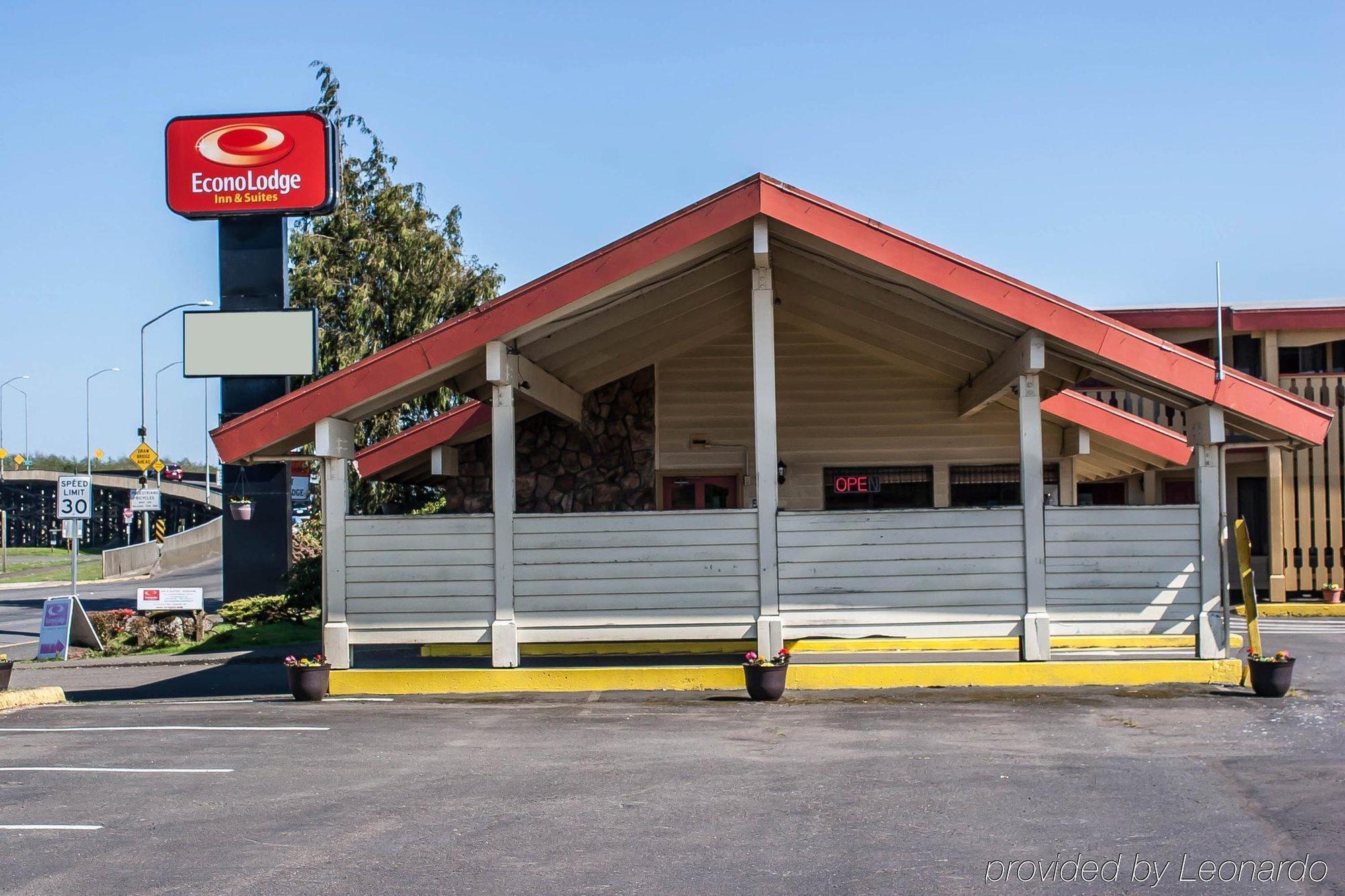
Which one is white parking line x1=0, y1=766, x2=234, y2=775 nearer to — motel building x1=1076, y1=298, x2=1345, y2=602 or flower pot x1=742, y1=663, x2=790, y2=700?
flower pot x1=742, y1=663, x2=790, y2=700

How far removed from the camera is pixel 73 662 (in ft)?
69.4

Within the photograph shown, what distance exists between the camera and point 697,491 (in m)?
18.3

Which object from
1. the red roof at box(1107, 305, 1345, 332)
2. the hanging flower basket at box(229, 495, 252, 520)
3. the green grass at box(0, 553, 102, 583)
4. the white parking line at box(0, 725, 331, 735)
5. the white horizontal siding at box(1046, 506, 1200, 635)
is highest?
the red roof at box(1107, 305, 1345, 332)

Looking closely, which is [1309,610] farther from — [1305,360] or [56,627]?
[56,627]

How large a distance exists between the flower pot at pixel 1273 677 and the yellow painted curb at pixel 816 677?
828 mm

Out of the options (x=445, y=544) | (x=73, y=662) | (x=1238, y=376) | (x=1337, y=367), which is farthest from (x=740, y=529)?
(x=1337, y=367)

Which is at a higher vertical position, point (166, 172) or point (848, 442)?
point (166, 172)

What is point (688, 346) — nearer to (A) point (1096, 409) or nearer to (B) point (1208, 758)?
(A) point (1096, 409)

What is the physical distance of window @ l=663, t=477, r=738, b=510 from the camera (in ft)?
59.9

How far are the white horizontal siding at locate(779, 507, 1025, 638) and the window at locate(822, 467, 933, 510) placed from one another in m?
4.35

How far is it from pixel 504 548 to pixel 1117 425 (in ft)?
29.9

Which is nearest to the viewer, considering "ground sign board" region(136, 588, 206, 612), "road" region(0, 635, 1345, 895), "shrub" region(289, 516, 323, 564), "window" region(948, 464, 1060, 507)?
"road" region(0, 635, 1345, 895)

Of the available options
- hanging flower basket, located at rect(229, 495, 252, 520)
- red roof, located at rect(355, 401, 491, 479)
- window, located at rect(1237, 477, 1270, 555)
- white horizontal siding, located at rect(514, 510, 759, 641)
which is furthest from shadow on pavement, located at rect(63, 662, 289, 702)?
window, located at rect(1237, 477, 1270, 555)

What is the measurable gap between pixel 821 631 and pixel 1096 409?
261 inches
